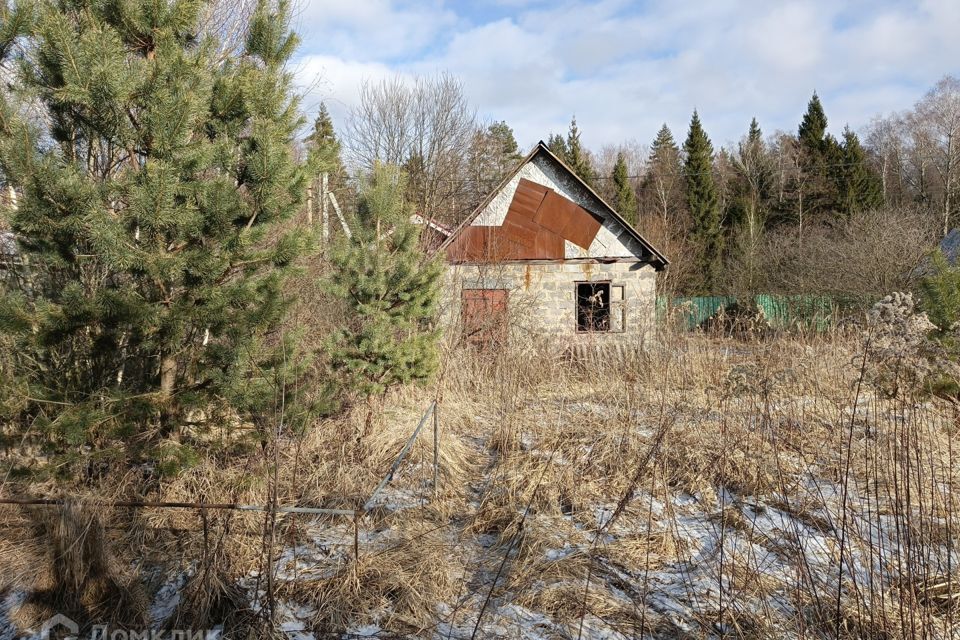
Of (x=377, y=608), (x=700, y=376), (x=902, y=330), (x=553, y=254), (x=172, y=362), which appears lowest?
(x=377, y=608)

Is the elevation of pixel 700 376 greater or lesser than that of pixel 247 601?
greater

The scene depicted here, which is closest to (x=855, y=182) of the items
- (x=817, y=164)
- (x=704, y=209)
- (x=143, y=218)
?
(x=817, y=164)

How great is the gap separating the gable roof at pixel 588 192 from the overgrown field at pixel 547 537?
22.2ft

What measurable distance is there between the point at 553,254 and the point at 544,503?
8.93m

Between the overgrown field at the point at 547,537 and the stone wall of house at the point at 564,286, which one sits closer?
the overgrown field at the point at 547,537

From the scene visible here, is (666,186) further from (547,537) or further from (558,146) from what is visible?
(547,537)

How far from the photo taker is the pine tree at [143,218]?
333 cm

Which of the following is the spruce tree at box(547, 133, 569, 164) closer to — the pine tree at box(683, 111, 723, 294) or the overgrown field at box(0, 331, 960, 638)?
the pine tree at box(683, 111, 723, 294)

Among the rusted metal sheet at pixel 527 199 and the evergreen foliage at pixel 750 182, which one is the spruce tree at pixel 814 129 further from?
the rusted metal sheet at pixel 527 199

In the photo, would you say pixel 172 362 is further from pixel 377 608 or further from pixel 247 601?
pixel 377 608

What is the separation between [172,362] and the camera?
→ 3922mm

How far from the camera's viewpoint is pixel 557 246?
1261 cm

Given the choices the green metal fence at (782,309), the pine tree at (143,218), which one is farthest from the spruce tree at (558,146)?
the pine tree at (143,218)

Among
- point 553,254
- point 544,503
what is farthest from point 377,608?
point 553,254
